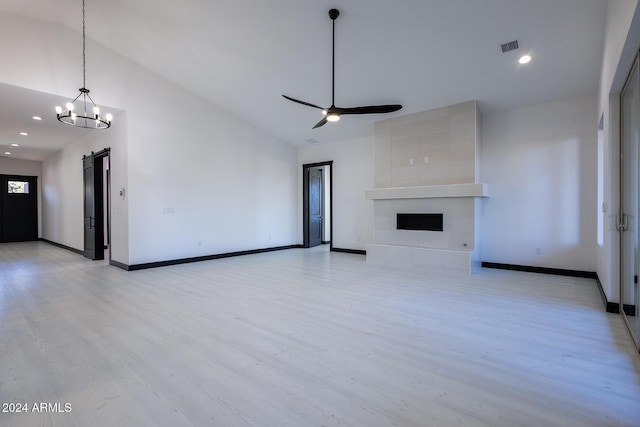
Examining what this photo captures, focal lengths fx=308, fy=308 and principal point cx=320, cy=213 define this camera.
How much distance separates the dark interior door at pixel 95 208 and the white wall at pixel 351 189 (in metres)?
5.72

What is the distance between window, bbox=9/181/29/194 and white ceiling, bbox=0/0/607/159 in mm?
6561

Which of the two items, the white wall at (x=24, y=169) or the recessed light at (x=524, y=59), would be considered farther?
the white wall at (x=24, y=169)

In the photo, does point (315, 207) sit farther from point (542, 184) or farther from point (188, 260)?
point (542, 184)

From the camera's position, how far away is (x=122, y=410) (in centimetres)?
193

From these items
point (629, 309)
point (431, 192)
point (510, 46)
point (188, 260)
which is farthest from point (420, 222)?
point (188, 260)

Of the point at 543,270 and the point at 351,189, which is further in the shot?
the point at 351,189

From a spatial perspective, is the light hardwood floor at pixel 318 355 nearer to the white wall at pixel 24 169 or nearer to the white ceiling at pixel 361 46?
the white ceiling at pixel 361 46

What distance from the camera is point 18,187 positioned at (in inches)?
458

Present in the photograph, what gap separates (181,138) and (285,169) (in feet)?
10.5

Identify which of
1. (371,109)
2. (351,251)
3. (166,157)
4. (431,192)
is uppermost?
(371,109)

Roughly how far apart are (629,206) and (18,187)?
17016 millimetres

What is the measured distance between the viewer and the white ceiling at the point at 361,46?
4.01 meters

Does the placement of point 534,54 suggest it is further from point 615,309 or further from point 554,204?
point 615,309

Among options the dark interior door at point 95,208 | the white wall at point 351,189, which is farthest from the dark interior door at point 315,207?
the dark interior door at point 95,208
